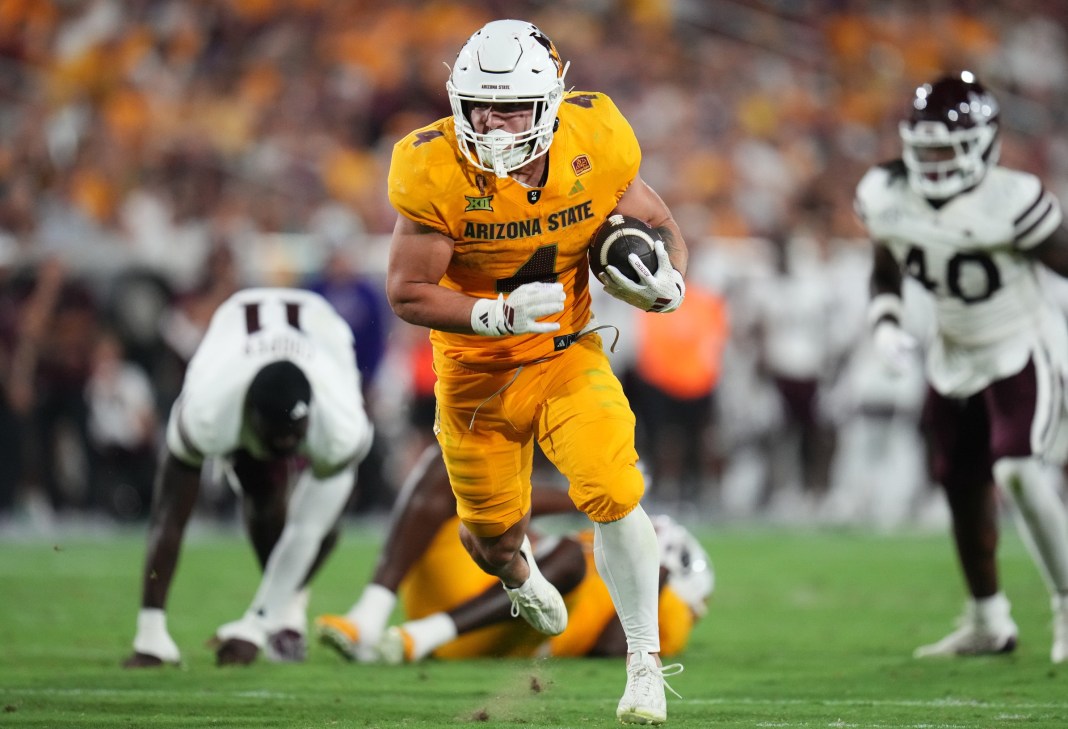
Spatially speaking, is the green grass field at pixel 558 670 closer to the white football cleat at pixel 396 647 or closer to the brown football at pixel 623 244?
the white football cleat at pixel 396 647

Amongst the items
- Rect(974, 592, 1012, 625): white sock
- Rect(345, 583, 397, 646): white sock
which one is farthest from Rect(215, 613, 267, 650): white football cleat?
Rect(974, 592, 1012, 625): white sock

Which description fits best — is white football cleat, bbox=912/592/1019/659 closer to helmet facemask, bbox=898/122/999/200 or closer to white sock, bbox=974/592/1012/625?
white sock, bbox=974/592/1012/625

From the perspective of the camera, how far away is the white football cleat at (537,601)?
15.6 ft

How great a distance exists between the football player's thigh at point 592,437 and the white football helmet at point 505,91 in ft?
2.07

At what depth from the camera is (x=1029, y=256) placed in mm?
5840

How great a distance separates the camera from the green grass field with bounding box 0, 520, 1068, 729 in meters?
4.46

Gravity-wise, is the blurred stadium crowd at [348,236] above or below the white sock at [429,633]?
above

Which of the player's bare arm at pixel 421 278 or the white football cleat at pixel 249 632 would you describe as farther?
the white football cleat at pixel 249 632

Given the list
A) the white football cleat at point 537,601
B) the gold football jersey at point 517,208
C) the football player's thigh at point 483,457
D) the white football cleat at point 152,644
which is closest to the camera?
the gold football jersey at point 517,208

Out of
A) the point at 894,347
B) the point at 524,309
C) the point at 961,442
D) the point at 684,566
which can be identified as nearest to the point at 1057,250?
the point at 894,347

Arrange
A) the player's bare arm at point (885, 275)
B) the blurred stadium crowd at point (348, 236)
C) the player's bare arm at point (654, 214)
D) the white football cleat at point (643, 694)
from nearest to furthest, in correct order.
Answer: the white football cleat at point (643, 694), the player's bare arm at point (654, 214), the player's bare arm at point (885, 275), the blurred stadium crowd at point (348, 236)

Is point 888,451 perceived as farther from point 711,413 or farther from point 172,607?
point 172,607

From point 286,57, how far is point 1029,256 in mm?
8613

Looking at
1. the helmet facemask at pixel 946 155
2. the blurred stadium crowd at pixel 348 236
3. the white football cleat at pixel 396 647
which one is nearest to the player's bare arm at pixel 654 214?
the helmet facemask at pixel 946 155
